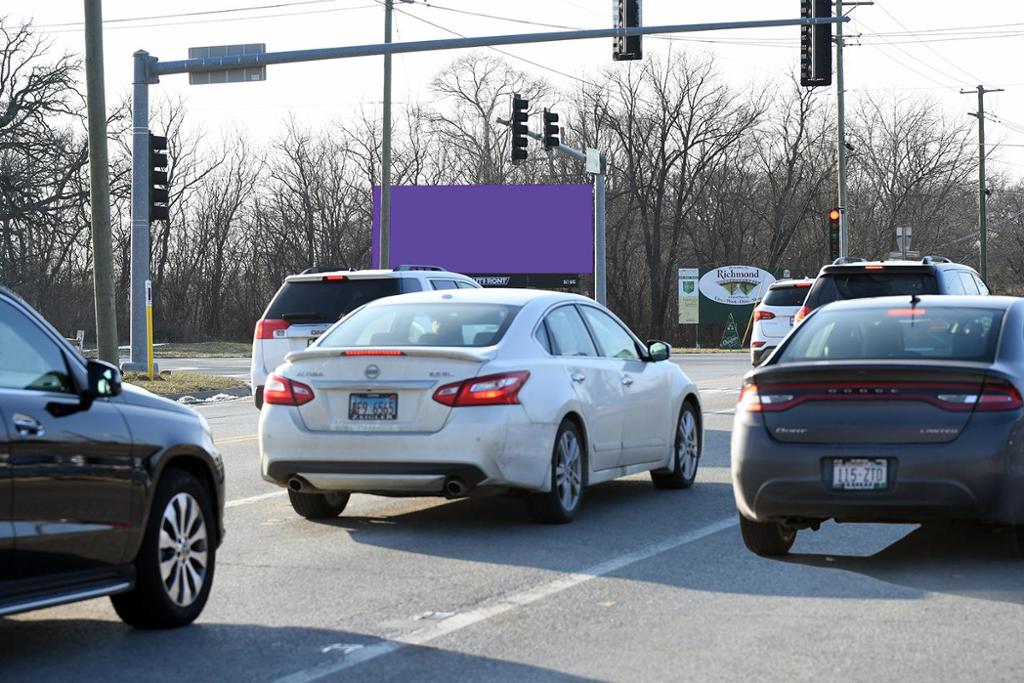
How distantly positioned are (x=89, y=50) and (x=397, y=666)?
66.1 feet

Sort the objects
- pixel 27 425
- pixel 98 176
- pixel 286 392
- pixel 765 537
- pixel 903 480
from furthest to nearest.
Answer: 1. pixel 98 176
2. pixel 286 392
3. pixel 765 537
4. pixel 903 480
5. pixel 27 425

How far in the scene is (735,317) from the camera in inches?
2482

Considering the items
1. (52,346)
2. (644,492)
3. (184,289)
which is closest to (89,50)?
(644,492)

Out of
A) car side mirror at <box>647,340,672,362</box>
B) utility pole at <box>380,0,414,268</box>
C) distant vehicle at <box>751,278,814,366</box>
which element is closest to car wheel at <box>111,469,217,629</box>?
car side mirror at <box>647,340,672,362</box>

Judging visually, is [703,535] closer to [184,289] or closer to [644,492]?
[644,492]

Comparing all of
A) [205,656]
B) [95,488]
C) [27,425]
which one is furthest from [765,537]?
[27,425]

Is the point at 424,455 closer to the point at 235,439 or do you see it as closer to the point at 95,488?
the point at 95,488

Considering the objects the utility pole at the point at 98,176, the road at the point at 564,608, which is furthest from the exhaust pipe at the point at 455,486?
the utility pole at the point at 98,176

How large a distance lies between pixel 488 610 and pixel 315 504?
3693mm

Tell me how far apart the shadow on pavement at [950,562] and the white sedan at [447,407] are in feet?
6.57

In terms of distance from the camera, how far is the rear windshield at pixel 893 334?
376 inches

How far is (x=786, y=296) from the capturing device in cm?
2597

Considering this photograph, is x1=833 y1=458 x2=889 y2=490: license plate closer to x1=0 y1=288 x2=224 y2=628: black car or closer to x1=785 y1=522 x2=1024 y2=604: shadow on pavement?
x1=785 y1=522 x2=1024 y2=604: shadow on pavement

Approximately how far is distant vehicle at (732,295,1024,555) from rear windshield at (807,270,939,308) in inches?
356
